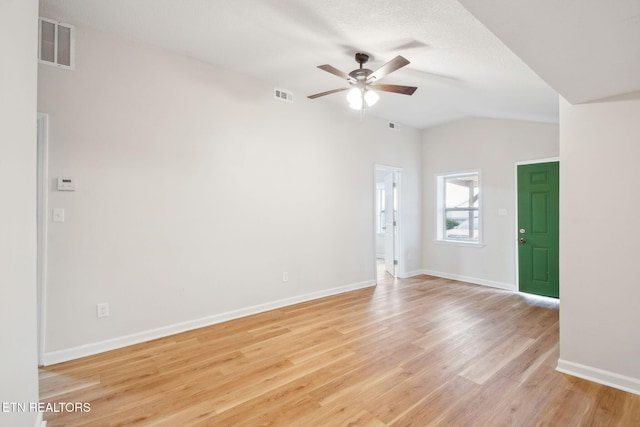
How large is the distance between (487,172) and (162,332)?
564cm

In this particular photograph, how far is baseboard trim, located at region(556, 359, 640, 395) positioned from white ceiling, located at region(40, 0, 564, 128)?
2684 millimetres

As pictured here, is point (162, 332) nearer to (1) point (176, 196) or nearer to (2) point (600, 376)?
(1) point (176, 196)

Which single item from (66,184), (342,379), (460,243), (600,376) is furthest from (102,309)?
(460,243)

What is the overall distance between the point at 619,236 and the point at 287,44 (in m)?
3.36

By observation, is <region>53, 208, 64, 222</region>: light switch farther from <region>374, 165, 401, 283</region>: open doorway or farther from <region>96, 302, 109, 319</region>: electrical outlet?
<region>374, 165, 401, 283</region>: open doorway

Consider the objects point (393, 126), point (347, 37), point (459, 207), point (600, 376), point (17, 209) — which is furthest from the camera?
point (459, 207)

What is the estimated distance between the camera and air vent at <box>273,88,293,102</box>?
402 centimetres

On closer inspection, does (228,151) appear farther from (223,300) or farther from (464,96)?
(464,96)

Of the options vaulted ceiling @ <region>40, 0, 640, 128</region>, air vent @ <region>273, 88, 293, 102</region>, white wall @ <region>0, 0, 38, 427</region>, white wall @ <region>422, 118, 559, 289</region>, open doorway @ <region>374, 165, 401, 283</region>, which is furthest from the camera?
open doorway @ <region>374, 165, 401, 283</region>

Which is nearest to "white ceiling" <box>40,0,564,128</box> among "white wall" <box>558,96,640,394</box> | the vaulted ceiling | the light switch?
the vaulted ceiling

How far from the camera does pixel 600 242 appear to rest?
7.60ft

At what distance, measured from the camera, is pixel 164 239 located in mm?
3137

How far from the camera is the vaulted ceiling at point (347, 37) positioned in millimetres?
2115

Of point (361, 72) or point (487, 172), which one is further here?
point (487, 172)
